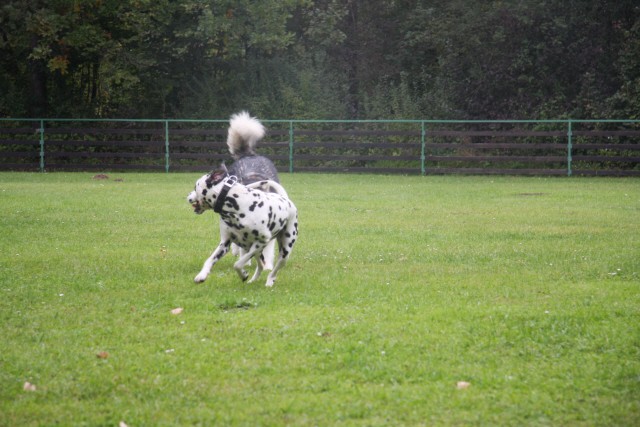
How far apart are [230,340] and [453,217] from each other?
28.5 feet

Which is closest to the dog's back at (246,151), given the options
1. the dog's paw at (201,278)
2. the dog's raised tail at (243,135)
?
the dog's raised tail at (243,135)

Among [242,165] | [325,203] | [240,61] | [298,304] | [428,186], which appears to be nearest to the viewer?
[298,304]

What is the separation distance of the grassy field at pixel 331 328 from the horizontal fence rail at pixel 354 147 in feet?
46.9

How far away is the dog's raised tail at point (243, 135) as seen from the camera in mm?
9852

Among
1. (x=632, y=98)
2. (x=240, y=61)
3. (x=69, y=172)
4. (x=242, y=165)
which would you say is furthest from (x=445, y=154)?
(x=242, y=165)

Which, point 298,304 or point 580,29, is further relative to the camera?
point 580,29

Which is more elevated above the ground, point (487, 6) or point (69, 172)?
point (487, 6)

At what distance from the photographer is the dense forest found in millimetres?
29078

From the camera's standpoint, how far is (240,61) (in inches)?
1297

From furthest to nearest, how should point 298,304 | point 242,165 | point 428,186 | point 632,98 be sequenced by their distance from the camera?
point 632,98
point 428,186
point 242,165
point 298,304

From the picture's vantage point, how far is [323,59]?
3284 centimetres

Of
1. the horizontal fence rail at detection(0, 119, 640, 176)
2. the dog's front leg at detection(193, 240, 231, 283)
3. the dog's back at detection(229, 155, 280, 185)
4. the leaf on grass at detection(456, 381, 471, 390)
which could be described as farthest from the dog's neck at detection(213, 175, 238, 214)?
the horizontal fence rail at detection(0, 119, 640, 176)

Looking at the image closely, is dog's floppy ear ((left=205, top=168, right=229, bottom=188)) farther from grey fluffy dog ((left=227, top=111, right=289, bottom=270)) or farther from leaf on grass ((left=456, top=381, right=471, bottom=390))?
leaf on grass ((left=456, top=381, right=471, bottom=390))

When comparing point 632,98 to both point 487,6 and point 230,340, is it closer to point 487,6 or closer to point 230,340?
point 487,6
